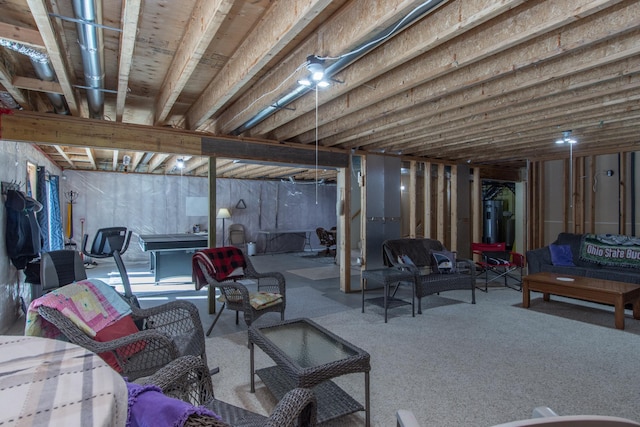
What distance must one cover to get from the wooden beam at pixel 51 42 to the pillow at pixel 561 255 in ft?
20.9

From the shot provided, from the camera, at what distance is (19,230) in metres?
3.72

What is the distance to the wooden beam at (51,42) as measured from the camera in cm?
175

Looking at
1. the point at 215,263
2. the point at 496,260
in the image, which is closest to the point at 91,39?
the point at 215,263

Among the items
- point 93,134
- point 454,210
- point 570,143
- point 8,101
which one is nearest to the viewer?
point 8,101

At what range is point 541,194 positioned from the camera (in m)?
7.05

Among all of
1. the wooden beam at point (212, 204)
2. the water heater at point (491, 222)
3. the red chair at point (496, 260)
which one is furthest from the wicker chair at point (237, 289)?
the water heater at point (491, 222)

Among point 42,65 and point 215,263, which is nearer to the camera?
point 42,65

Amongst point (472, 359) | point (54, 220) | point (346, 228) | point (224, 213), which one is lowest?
point (472, 359)

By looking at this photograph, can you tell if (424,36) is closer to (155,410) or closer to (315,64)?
(315,64)

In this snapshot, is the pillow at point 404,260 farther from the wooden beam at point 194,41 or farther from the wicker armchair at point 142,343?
the wooden beam at point 194,41

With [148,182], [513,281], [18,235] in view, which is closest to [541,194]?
[513,281]

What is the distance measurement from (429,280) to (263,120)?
9.52 feet

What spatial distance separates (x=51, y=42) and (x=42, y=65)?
2.47 ft

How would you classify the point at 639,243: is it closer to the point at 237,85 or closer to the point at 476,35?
the point at 476,35
